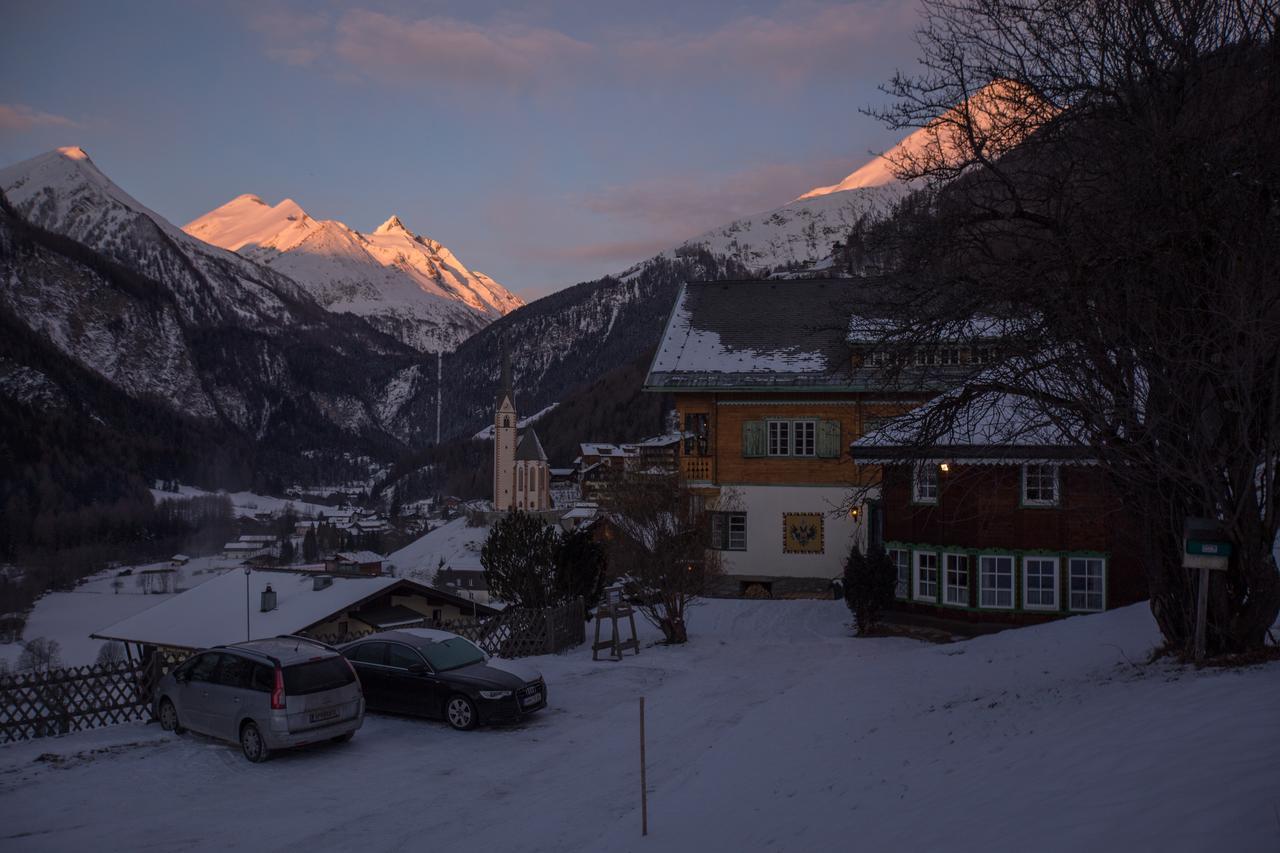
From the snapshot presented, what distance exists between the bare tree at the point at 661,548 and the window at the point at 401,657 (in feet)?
26.8

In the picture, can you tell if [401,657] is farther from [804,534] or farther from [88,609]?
[88,609]

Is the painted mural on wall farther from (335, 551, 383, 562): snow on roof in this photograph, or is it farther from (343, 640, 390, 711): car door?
(335, 551, 383, 562): snow on roof

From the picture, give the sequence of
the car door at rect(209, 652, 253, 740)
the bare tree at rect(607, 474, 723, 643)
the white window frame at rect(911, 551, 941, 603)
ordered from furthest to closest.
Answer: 1. the white window frame at rect(911, 551, 941, 603)
2. the bare tree at rect(607, 474, 723, 643)
3. the car door at rect(209, 652, 253, 740)

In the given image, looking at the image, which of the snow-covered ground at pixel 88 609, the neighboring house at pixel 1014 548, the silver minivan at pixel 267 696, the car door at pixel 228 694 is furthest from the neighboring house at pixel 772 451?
the snow-covered ground at pixel 88 609

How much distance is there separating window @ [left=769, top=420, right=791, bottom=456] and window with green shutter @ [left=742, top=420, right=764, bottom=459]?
1.15 ft

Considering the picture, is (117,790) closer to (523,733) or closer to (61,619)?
(523,733)

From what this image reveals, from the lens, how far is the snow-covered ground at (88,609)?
287 ft

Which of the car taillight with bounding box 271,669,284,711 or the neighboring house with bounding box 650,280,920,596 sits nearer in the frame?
the car taillight with bounding box 271,669,284,711

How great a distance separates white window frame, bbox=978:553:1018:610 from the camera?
75.4 feet

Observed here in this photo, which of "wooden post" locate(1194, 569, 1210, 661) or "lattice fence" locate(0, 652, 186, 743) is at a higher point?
"wooden post" locate(1194, 569, 1210, 661)

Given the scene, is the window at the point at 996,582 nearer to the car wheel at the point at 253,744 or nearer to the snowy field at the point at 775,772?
the snowy field at the point at 775,772

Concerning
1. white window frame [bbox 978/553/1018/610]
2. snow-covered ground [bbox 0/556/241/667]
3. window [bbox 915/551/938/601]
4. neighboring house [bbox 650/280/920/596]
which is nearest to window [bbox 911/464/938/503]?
window [bbox 915/551/938/601]

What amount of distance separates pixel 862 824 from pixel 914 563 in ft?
57.4

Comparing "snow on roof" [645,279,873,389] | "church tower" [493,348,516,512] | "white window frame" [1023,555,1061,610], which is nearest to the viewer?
"white window frame" [1023,555,1061,610]
